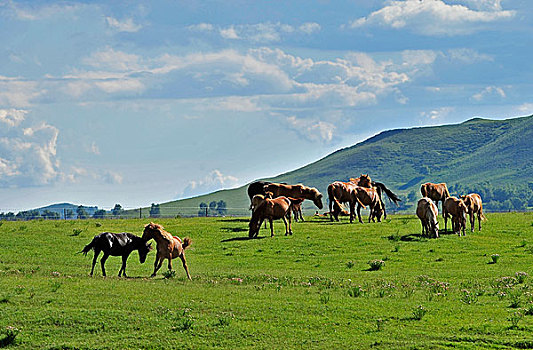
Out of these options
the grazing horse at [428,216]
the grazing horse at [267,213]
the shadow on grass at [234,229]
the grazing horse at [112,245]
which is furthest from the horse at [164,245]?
the shadow on grass at [234,229]

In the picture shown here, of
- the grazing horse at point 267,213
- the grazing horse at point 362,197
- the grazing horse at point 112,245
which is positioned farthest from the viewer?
the grazing horse at point 362,197

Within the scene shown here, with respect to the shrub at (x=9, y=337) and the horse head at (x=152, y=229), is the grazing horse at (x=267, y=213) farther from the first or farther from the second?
the shrub at (x=9, y=337)

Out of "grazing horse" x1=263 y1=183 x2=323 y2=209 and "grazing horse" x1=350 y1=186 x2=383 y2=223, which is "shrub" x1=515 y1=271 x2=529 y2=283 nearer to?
"grazing horse" x1=350 y1=186 x2=383 y2=223

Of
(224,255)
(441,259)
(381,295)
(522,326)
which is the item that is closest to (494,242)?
(441,259)

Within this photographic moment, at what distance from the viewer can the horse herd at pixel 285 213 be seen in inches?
1020

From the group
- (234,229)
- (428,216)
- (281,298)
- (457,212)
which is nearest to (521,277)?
(281,298)

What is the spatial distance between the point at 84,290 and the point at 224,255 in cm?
1320

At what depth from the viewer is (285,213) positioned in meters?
40.7

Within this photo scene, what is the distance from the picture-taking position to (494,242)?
37.7 meters

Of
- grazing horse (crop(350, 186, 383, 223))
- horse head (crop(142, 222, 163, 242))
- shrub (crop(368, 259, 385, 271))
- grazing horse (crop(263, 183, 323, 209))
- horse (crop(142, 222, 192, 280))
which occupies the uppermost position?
grazing horse (crop(263, 183, 323, 209))

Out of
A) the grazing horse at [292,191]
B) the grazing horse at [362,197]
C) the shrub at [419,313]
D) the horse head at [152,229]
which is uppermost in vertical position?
the grazing horse at [292,191]

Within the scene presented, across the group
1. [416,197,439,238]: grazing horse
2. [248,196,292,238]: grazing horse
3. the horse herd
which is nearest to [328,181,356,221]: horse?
the horse herd

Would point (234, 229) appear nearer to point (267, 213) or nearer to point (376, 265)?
point (267, 213)

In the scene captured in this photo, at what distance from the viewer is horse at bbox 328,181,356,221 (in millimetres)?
47812
